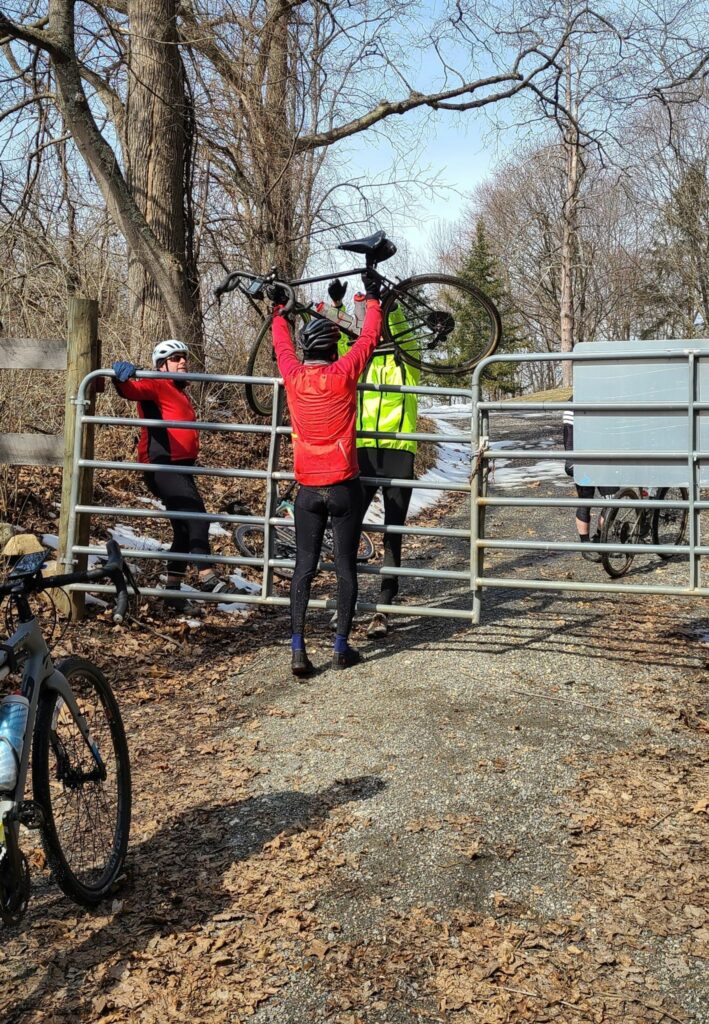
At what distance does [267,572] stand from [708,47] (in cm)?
1238

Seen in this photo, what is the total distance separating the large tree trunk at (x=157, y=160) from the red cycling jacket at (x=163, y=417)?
5181mm

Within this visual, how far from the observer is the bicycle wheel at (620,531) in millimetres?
8484

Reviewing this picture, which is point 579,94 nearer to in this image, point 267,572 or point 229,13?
point 229,13

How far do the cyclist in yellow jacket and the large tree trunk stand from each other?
19.4 feet

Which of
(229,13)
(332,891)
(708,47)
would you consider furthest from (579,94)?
(332,891)

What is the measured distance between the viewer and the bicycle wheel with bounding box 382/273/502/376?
691cm

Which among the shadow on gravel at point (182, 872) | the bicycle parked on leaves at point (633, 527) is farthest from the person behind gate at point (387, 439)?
the bicycle parked on leaves at point (633, 527)

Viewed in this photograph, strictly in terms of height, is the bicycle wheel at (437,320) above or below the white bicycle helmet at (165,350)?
above

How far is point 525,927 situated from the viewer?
3.42 metres

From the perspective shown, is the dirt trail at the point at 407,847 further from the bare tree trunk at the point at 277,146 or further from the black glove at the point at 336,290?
the bare tree trunk at the point at 277,146

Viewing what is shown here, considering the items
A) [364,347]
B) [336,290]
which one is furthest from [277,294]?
[364,347]

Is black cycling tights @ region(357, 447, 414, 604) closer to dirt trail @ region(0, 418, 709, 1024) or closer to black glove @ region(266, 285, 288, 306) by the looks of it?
dirt trail @ region(0, 418, 709, 1024)

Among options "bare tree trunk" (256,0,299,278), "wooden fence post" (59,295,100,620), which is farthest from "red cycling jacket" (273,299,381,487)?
"bare tree trunk" (256,0,299,278)

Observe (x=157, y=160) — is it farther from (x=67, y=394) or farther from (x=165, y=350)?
(x=67, y=394)
